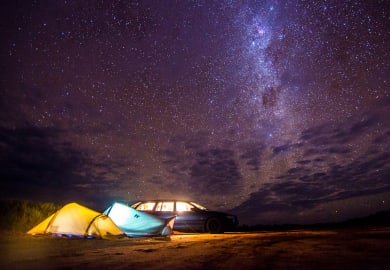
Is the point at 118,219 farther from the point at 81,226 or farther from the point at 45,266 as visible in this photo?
the point at 45,266

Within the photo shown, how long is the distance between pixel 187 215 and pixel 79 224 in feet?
15.2

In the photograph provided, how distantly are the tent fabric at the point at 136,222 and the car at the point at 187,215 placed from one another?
2028mm

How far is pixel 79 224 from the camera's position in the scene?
1073 centimetres

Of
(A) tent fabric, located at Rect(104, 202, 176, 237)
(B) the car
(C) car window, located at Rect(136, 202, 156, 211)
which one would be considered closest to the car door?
(B) the car

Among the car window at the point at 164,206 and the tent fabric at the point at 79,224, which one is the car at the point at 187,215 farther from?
the tent fabric at the point at 79,224

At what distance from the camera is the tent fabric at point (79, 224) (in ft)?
34.8

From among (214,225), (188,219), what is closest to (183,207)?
(188,219)

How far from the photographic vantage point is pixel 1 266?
514cm

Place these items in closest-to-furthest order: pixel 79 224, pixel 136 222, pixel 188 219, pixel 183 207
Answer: pixel 79 224 < pixel 136 222 < pixel 188 219 < pixel 183 207

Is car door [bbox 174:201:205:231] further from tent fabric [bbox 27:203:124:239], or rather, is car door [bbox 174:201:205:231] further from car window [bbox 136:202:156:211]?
tent fabric [bbox 27:203:124:239]

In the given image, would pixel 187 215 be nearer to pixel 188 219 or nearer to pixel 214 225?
pixel 188 219

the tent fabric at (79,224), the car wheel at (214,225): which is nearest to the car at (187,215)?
the car wheel at (214,225)

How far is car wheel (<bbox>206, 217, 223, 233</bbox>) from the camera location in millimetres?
13820

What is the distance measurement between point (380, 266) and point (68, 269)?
4139mm
